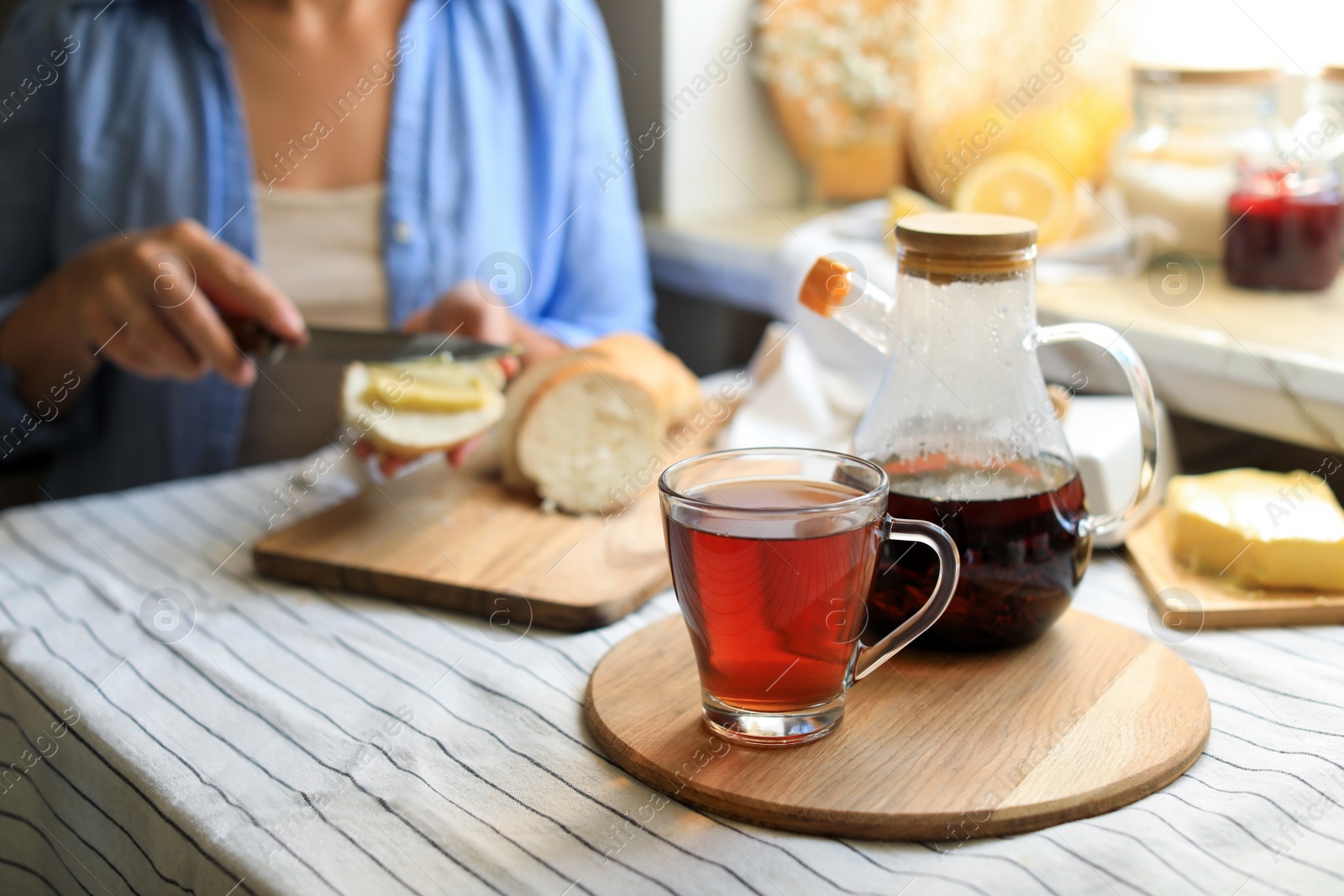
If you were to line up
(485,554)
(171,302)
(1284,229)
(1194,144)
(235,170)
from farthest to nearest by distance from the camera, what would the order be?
1. (235,170)
2. (1194,144)
3. (1284,229)
4. (171,302)
5. (485,554)

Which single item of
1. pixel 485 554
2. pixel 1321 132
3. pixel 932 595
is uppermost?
pixel 1321 132

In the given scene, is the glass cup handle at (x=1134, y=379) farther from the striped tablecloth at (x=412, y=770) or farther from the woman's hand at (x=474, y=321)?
the woman's hand at (x=474, y=321)

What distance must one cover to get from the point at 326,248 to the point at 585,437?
59 cm

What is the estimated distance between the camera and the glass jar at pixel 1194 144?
1.21 meters

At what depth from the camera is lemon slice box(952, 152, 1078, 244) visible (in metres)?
1.28

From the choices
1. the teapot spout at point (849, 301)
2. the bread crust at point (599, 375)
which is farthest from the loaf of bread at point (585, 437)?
the teapot spout at point (849, 301)

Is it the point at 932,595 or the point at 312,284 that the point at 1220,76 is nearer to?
the point at 932,595

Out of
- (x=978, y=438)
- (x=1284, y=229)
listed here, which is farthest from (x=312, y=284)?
(x=1284, y=229)

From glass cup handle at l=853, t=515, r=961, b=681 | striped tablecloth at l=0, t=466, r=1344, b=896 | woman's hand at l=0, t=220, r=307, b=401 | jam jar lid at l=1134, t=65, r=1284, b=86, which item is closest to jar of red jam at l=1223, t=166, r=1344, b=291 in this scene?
jam jar lid at l=1134, t=65, r=1284, b=86

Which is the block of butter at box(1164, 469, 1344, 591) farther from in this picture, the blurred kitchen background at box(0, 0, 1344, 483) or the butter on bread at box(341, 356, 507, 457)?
the butter on bread at box(341, 356, 507, 457)

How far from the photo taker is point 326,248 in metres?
1.42

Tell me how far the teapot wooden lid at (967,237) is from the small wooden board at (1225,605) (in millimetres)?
291

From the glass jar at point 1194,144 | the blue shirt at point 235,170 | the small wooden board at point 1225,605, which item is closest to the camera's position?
the small wooden board at point 1225,605

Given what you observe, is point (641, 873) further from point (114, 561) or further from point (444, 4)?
point (444, 4)
